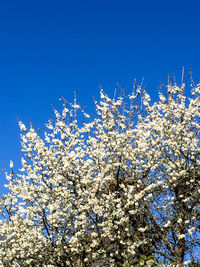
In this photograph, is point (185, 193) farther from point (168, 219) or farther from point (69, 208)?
point (69, 208)

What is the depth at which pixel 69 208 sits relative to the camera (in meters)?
10.4

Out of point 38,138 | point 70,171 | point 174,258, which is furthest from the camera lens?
point 38,138

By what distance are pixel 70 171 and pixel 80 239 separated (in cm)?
230

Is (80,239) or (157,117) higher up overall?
(157,117)

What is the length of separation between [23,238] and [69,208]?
177 cm

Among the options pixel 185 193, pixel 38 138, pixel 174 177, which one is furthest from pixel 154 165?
pixel 38 138

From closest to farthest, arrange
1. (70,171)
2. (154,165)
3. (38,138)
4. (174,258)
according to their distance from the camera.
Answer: (174,258), (154,165), (70,171), (38,138)

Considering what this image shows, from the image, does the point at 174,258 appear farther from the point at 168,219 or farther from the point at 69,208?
the point at 69,208

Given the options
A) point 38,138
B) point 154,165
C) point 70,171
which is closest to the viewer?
point 154,165

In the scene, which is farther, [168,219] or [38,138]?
[38,138]

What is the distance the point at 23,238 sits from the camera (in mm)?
10633

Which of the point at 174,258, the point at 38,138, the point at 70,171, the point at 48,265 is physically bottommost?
the point at 174,258

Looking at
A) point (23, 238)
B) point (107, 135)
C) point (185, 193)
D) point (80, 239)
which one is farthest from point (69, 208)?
point (185, 193)

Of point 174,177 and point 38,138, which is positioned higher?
point 38,138
